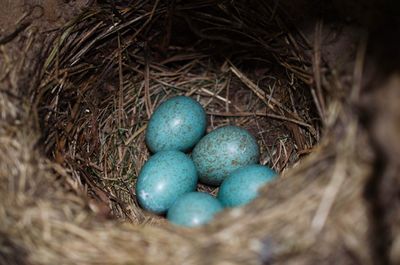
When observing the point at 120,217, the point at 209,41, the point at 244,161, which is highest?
the point at 209,41

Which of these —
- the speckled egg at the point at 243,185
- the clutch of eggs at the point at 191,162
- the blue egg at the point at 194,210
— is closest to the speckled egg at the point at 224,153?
the clutch of eggs at the point at 191,162

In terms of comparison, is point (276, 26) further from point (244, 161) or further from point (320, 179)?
point (320, 179)

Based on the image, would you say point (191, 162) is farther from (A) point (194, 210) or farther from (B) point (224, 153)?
(A) point (194, 210)

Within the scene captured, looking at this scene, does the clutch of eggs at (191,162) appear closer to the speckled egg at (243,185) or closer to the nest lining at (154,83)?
the speckled egg at (243,185)

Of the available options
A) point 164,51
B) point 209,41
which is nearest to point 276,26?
point 209,41

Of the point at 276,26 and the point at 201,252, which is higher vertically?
the point at 276,26

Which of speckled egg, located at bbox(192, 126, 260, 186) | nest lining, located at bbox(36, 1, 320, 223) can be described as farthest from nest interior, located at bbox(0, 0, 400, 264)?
speckled egg, located at bbox(192, 126, 260, 186)

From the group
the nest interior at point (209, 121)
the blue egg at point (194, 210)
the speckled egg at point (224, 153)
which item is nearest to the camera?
the nest interior at point (209, 121)
